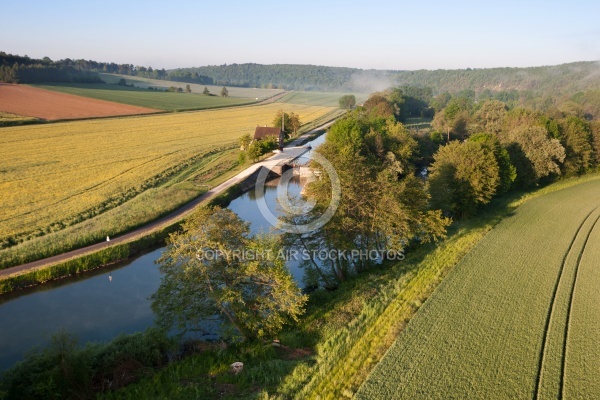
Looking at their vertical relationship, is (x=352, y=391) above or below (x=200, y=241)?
below

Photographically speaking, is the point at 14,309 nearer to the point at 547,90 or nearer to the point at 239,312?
the point at 239,312

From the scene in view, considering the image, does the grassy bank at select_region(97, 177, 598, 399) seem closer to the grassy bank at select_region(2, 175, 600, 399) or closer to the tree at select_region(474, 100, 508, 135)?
the grassy bank at select_region(2, 175, 600, 399)

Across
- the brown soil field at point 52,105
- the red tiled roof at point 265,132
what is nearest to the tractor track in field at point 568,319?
the red tiled roof at point 265,132

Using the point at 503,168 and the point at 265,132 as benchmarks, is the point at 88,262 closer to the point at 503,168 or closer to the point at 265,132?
the point at 503,168

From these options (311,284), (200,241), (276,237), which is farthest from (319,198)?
(200,241)

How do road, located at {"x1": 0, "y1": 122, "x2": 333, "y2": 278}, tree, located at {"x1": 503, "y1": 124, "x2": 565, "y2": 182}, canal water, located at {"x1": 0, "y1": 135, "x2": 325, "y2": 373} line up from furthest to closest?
1. tree, located at {"x1": 503, "y1": 124, "x2": 565, "y2": 182}
2. road, located at {"x1": 0, "y1": 122, "x2": 333, "y2": 278}
3. canal water, located at {"x1": 0, "y1": 135, "x2": 325, "y2": 373}

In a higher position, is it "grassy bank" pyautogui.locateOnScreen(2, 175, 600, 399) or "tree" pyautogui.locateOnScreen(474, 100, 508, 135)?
"tree" pyautogui.locateOnScreen(474, 100, 508, 135)

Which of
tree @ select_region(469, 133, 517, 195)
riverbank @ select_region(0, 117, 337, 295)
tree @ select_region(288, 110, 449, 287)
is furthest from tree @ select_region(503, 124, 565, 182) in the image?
riverbank @ select_region(0, 117, 337, 295)

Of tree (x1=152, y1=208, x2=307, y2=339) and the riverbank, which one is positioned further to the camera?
the riverbank
